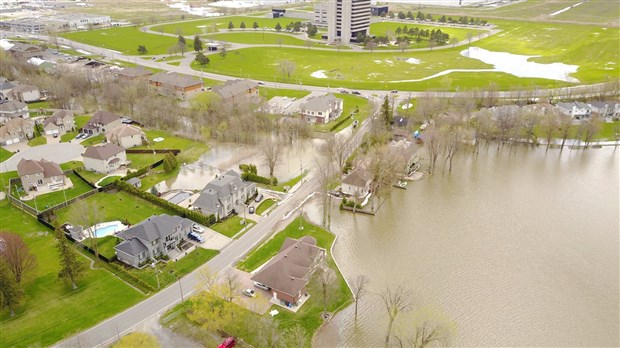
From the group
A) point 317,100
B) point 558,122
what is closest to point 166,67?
point 317,100

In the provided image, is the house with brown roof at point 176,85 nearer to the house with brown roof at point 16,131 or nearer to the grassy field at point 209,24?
the house with brown roof at point 16,131

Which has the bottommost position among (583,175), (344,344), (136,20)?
(344,344)

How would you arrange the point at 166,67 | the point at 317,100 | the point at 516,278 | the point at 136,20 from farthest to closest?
the point at 136,20
the point at 166,67
the point at 317,100
the point at 516,278

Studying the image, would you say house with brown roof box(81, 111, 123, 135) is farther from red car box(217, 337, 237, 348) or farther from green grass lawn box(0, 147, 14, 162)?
red car box(217, 337, 237, 348)

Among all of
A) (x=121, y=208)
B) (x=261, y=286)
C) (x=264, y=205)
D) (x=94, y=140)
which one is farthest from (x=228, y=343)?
(x=94, y=140)

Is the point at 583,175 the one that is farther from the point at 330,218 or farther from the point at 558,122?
the point at 330,218

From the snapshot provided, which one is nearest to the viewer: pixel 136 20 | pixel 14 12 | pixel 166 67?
pixel 166 67

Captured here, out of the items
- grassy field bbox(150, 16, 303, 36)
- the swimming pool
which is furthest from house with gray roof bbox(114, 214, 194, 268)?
grassy field bbox(150, 16, 303, 36)
